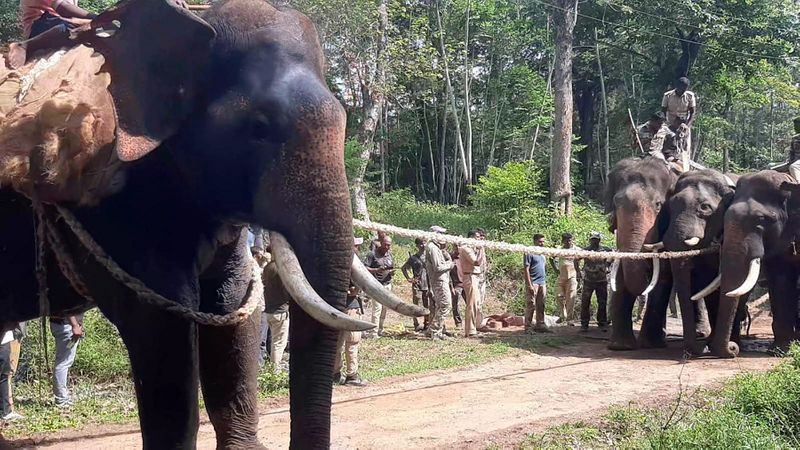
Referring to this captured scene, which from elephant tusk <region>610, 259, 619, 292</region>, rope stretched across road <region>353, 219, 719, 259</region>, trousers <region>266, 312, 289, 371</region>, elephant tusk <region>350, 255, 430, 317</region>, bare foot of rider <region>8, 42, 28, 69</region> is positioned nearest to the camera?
elephant tusk <region>350, 255, 430, 317</region>

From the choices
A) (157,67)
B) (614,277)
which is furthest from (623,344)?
(157,67)

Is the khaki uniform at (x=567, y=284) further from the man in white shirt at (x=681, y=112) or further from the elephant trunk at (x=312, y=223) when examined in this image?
the elephant trunk at (x=312, y=223)

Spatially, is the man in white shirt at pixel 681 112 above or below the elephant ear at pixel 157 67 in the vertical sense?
above

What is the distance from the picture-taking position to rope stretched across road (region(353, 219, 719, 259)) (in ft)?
18.7

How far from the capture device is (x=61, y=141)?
3387 mm

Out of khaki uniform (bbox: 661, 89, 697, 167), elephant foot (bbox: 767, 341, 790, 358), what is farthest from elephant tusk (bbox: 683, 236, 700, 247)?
khaki uniform (bbox: 661, 89, 697, 167)

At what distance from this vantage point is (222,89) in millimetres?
3334

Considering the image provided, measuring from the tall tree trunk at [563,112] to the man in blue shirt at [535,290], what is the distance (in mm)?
7289

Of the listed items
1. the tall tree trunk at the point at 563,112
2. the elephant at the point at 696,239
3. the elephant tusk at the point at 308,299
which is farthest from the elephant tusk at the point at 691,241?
the tall tree trunk at the point at 563,112

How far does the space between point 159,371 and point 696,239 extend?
8.25 meters

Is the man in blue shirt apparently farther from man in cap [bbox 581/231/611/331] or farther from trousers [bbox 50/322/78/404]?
trousers [bbox 50/322/78/404]

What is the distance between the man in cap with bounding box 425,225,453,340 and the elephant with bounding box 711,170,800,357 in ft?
13.3

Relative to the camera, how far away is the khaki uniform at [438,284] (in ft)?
40.2

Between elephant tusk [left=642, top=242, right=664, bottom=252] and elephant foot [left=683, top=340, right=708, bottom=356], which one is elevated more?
elephant tusk [left=642, top=242, right=664, bottom=252]
